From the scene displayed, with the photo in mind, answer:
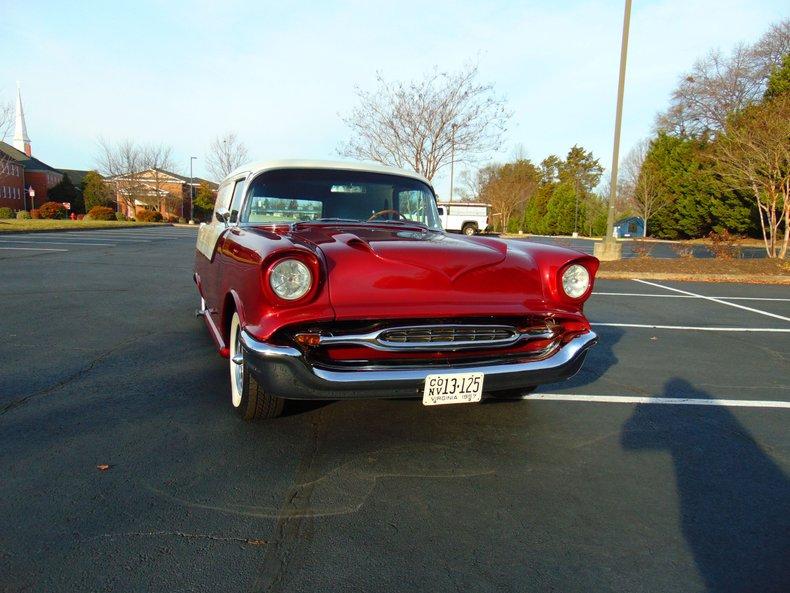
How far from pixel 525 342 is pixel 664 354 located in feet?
9.90

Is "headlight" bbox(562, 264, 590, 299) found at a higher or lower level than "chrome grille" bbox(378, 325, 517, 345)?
higher

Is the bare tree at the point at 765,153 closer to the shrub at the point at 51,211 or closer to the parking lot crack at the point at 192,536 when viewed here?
the parking lot crack at the point at 192,536

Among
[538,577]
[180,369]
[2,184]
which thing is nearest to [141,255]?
[180,369]

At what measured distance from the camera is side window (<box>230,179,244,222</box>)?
418cm

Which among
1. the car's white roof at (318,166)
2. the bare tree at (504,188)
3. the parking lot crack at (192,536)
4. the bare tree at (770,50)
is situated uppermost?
the bare tree at (770,50)

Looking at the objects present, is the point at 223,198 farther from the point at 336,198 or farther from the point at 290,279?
the point at 290,279

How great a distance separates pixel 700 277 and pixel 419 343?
1184 cm

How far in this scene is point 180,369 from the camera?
14.5ft

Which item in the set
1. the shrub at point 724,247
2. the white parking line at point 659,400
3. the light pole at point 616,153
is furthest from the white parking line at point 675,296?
the white parking line at point 659,400

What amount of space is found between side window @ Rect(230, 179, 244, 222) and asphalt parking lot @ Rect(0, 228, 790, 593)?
1244mm

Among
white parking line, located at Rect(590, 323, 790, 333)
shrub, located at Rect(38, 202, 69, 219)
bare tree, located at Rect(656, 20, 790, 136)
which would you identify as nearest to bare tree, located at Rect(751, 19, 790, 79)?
bare tree, located at Rect(656, 20, 790, 136)

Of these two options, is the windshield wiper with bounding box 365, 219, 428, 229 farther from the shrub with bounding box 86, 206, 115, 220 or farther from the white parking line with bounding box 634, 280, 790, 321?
the shrub with bounding box 86, 206, 115, 220

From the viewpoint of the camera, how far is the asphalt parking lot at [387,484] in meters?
2.01

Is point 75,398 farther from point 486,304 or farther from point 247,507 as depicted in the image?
point 486,304
